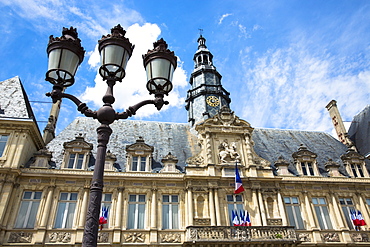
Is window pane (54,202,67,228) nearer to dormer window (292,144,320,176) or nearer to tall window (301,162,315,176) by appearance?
dormer window (292,144,320,176)

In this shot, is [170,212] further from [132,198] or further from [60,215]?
[60,215]

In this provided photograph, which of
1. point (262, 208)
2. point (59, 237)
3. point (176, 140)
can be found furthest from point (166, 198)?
point (59, 237)

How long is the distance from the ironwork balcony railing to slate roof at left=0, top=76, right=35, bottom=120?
557 inches

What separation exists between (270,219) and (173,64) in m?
16.1

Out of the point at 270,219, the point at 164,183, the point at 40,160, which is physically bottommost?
the point at 270,219

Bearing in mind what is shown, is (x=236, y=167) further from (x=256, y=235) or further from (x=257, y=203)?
(x=256, y=235)

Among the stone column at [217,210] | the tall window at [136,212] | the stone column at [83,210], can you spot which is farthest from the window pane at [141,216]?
the stone column at [217,210]

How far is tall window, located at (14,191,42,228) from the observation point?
58.9ft

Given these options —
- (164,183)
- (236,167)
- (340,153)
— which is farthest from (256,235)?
(340,153)

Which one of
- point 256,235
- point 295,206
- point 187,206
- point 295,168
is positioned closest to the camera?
point 256,235

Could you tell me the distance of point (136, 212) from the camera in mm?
19578

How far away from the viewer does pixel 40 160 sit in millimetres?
20453

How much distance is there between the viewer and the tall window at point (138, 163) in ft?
70.4

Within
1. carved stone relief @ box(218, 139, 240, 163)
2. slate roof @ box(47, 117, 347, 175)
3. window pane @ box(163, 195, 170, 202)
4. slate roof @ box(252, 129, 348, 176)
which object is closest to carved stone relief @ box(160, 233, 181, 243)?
window pane @ box(163, 195, 170, 202)
